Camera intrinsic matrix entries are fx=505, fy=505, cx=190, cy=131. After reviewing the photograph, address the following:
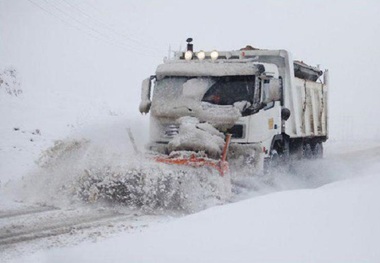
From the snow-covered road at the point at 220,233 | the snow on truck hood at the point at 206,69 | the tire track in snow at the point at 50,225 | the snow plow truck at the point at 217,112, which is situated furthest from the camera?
the snow on truck hood at the point at 206,69

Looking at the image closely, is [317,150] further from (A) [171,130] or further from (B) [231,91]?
(A) [171,130]

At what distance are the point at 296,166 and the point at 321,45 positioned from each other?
5381cm

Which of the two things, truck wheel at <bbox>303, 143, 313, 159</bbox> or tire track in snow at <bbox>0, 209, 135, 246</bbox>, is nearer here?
tire track in snow at <bbox>0, 209, 135, 246</bbox>

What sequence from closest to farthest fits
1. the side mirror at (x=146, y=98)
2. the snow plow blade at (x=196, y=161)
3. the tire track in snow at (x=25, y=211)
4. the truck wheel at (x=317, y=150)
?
the tire track in snow at (x=25, y=211)
the snow plow blade at (x=196, y=161)
the side mirror at (x=146, y=98)
the truck wheel at (x=317, y=150)

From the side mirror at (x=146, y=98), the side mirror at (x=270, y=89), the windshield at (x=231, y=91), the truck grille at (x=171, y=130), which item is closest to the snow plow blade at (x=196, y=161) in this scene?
the truck grille at (x=171, y=130)

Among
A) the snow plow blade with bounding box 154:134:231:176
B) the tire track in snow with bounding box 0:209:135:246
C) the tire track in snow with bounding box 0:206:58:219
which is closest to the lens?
the tire track in snow with bounding box 0:209:135:246

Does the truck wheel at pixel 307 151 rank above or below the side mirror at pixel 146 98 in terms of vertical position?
below

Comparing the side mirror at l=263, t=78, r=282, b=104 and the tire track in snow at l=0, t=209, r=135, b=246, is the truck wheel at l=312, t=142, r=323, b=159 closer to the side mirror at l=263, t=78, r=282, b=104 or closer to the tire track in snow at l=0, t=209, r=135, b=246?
the side mirror at l=263, t=78, r=282, b=104

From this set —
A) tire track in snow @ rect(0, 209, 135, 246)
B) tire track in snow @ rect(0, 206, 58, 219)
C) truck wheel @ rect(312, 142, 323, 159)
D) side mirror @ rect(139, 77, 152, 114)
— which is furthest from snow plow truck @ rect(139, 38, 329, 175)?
truck wheel @ rect(312, 142, 323, 159)

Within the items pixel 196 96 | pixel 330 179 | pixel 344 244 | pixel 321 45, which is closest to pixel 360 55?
pixel 321 45

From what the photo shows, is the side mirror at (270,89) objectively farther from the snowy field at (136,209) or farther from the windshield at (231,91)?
the snowy field at (136,209)

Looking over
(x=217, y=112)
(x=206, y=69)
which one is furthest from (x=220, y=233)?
(x=206, y=69)

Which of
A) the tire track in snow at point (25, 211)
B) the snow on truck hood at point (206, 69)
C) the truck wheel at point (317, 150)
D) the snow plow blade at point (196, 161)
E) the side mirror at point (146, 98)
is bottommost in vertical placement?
the tire track in snow at point (25, 211)

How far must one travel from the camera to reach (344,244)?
4.37 metres
